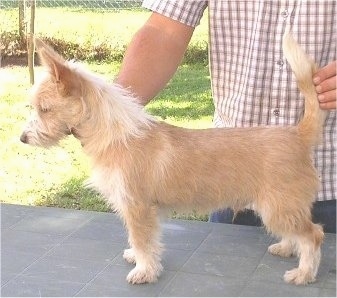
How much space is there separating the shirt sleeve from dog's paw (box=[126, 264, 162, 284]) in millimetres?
972

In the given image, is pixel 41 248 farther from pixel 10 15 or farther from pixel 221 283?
pixel 10 15

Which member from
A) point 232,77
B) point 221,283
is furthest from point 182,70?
point 221,283

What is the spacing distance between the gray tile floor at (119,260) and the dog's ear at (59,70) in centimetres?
63

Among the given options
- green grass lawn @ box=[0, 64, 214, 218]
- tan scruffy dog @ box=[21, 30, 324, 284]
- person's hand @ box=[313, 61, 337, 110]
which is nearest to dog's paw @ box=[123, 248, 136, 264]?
tan scruffy dog @ box=[21, 30, 324, 284]

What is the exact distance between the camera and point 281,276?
93.4 inches

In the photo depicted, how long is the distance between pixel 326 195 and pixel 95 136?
1.04 m

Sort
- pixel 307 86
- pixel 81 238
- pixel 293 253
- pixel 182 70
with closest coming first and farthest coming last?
1. pixel 307 86
2. pixel 293 253
3. pixel 81 238
4. pixel 182 70

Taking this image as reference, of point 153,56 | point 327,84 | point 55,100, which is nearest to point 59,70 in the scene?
point 55,100

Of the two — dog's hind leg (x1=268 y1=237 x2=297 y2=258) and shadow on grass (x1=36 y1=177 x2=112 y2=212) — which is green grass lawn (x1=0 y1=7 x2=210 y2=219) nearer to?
shadow on grass (x1=36 y1=177 x2=112 y2=212)

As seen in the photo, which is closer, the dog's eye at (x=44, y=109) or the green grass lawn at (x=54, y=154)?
the dog's eye at (x=44, y=109)

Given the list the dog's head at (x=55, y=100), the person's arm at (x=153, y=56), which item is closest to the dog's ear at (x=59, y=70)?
the dog's head at (x=55, y=100)

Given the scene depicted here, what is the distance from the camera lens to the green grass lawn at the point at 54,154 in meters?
Result: 5.26

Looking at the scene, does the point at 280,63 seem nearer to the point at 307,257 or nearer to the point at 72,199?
the point at 307,257

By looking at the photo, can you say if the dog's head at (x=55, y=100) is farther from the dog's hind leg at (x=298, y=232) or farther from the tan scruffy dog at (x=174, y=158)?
the dog's hind leg at (x=298, y=232)
